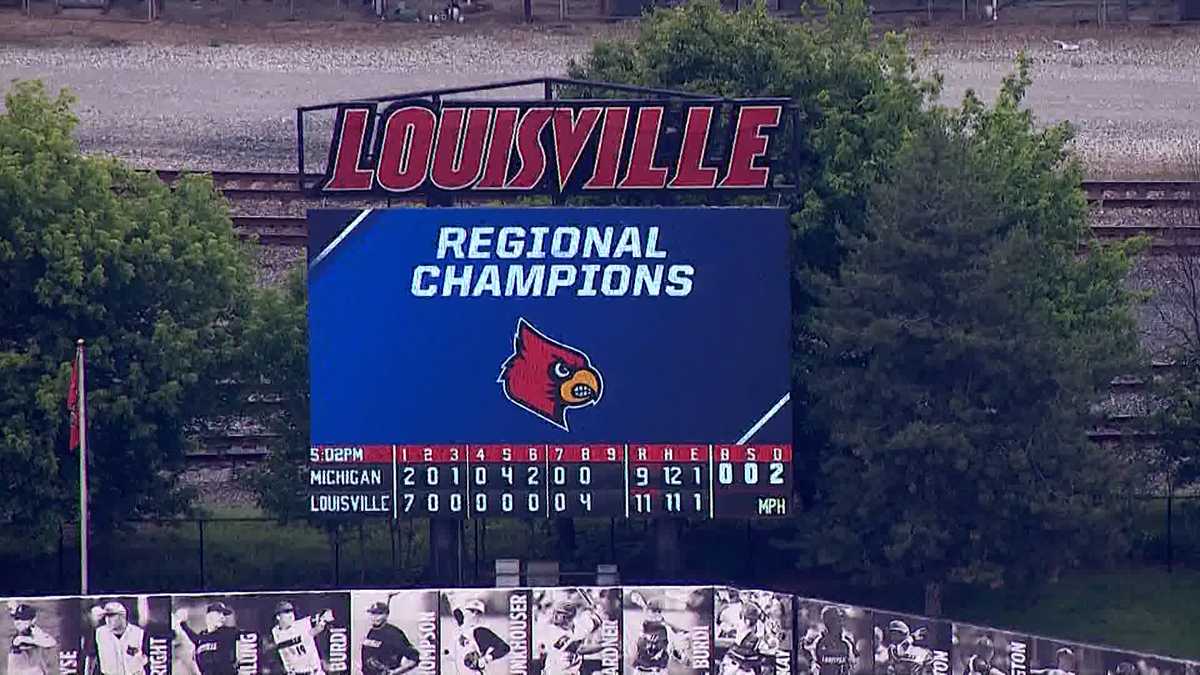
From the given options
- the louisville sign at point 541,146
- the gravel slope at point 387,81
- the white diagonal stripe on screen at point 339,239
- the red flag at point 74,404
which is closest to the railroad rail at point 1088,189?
the gravel slope at point 387,81

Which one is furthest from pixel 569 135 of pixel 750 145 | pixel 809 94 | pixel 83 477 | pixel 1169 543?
pixel 1169 543

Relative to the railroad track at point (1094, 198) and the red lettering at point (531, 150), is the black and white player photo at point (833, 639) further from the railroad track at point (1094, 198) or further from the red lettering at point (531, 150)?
the railroad track at point (1094, 198)

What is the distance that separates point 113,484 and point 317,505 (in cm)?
586

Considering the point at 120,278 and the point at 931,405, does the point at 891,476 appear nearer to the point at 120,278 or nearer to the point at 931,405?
the point at 931,405

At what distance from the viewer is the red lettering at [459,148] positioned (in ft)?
115

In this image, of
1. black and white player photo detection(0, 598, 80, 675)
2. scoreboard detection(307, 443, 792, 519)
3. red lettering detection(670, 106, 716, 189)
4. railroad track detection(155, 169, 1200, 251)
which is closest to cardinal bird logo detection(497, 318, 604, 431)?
scoreboard detection(307, 443, 792, 519)

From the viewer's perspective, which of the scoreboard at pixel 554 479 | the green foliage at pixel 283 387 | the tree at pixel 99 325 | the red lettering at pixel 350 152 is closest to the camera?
the scoreboard at pixel 554 479

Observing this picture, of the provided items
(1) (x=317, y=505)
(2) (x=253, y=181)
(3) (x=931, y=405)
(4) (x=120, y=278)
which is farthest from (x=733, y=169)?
(2) (x=253, y=181)

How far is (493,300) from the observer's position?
3453cm

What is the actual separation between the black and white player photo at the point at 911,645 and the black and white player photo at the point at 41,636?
36.8 ft

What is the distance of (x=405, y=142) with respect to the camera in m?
35.0

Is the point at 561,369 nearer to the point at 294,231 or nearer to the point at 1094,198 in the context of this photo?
the point at 294,231

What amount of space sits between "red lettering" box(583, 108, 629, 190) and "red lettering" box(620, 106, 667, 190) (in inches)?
7.1

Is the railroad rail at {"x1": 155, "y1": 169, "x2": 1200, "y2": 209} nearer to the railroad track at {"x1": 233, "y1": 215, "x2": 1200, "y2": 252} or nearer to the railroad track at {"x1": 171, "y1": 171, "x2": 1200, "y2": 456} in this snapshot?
the railroad track at {"x1": 171, "y1": 171, "x2": 1200, "y2": 456}
